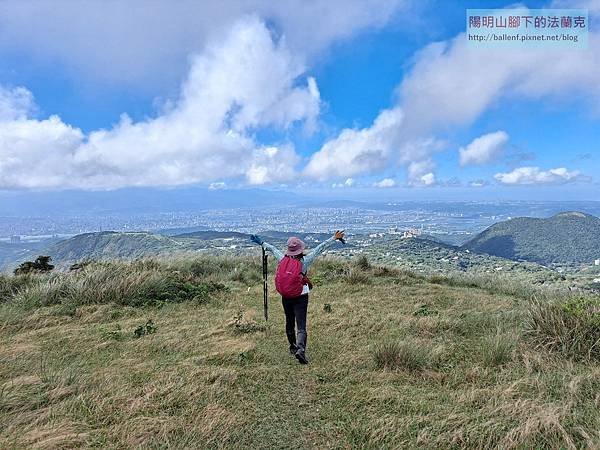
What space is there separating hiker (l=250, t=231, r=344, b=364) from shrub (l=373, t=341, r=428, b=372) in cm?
101

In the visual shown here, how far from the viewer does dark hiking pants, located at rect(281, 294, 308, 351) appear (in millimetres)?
5008

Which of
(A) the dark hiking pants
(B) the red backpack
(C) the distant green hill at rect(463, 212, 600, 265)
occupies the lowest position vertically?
(C) the distant green hill at rect(463, 212, 600, 265)

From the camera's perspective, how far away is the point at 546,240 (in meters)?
42.5

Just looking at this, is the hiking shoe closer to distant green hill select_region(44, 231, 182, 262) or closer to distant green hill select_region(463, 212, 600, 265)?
distant green hill select_region(44, 231, 182, 262)

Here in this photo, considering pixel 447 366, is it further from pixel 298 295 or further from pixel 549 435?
pixel 298 295

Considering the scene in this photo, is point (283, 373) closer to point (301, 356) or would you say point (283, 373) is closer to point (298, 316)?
point (301, 356)

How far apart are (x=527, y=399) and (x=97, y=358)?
17.2ft

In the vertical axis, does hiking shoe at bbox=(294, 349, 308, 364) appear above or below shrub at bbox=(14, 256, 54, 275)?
below

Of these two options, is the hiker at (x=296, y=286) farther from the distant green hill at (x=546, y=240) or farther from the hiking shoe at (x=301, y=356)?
the distant green hill at (x=546, y=240)

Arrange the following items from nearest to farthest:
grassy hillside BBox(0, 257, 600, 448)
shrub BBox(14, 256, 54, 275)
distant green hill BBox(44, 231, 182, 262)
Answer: grassy hillside BBox(0, 257, 600, 448) → shrub BBox(14, 256, 54, 275) → distant green hill BBox(44, 231, 182, 262)

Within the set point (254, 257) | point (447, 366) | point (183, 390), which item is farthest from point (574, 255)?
point (183, 390)

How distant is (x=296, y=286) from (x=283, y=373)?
1.11m

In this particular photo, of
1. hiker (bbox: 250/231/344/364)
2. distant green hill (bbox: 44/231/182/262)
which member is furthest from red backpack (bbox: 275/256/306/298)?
distant green hill (bbox: 44/231/182/262)

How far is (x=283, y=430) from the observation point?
337cm
